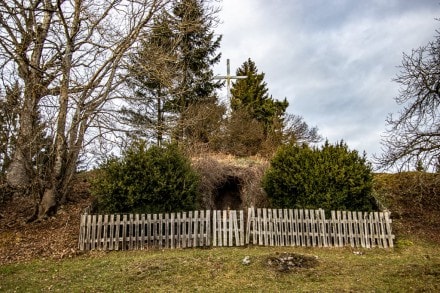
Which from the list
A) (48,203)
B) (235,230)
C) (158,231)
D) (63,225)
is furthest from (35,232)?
(235,230)

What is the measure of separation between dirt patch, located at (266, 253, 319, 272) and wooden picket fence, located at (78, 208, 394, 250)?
2.02m

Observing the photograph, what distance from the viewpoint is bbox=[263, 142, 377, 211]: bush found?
35.8 ft

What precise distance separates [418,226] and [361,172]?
289 centimetres

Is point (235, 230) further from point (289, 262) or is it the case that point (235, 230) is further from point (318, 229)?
point (289, 262)

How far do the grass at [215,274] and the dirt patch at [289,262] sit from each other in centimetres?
12

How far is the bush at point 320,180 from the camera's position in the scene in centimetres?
1090

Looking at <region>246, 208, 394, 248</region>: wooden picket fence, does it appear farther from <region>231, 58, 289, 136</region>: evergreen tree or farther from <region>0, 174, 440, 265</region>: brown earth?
<region>231, 58, 289, 136</region>: evergreen tree

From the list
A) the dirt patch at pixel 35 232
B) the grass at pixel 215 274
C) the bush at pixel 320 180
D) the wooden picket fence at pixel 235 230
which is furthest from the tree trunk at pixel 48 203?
the bush at pixel 320 180

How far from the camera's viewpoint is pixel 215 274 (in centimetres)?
754

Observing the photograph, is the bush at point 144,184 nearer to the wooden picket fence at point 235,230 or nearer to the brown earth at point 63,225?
the wooden picket fence at point 235,230

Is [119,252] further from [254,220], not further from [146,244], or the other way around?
[254,220]

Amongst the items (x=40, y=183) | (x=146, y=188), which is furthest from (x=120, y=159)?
(x=40, y=183)

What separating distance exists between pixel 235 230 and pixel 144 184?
292 centimetres

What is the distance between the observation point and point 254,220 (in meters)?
10.6
